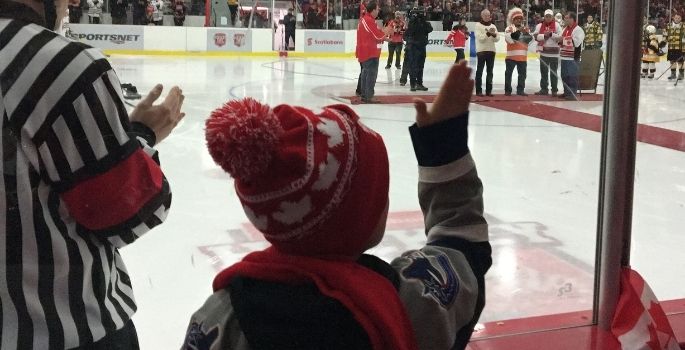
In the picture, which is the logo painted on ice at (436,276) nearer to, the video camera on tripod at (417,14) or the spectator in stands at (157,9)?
the spectator in stands at (157,9)

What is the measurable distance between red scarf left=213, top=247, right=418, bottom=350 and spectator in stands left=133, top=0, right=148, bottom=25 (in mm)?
1470

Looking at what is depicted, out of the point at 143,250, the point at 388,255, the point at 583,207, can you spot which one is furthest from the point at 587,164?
the point at 143,250

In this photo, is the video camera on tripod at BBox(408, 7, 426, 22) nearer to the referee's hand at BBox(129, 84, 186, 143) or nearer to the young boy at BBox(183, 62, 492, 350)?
the referee's hand at BBox(129, 84, 186, 143)

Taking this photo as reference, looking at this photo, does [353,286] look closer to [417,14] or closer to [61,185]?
[61,185]

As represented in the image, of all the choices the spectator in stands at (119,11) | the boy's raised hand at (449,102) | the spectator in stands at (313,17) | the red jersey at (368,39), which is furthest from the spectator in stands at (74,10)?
the red jersey at (368,39)

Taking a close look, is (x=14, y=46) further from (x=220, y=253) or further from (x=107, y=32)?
(x=220, y=253)

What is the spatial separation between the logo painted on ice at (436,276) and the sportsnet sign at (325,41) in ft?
16.1

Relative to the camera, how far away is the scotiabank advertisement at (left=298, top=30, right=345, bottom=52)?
5970mm

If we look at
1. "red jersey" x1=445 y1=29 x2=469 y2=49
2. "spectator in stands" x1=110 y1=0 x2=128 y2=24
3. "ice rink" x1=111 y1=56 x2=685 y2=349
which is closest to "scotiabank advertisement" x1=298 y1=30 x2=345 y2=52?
"ice rink" x1=111 y1=56 x2=685 y2=349

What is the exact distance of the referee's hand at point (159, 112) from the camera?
87cm

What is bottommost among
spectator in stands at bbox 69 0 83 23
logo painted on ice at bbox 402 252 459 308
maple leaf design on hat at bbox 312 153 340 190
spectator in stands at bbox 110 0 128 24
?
logo painted on ice at bbox 402 252 459 308

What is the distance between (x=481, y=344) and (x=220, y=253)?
80 cm

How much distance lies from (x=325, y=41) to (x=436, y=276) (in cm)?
626

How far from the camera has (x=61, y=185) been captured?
2.35ft
